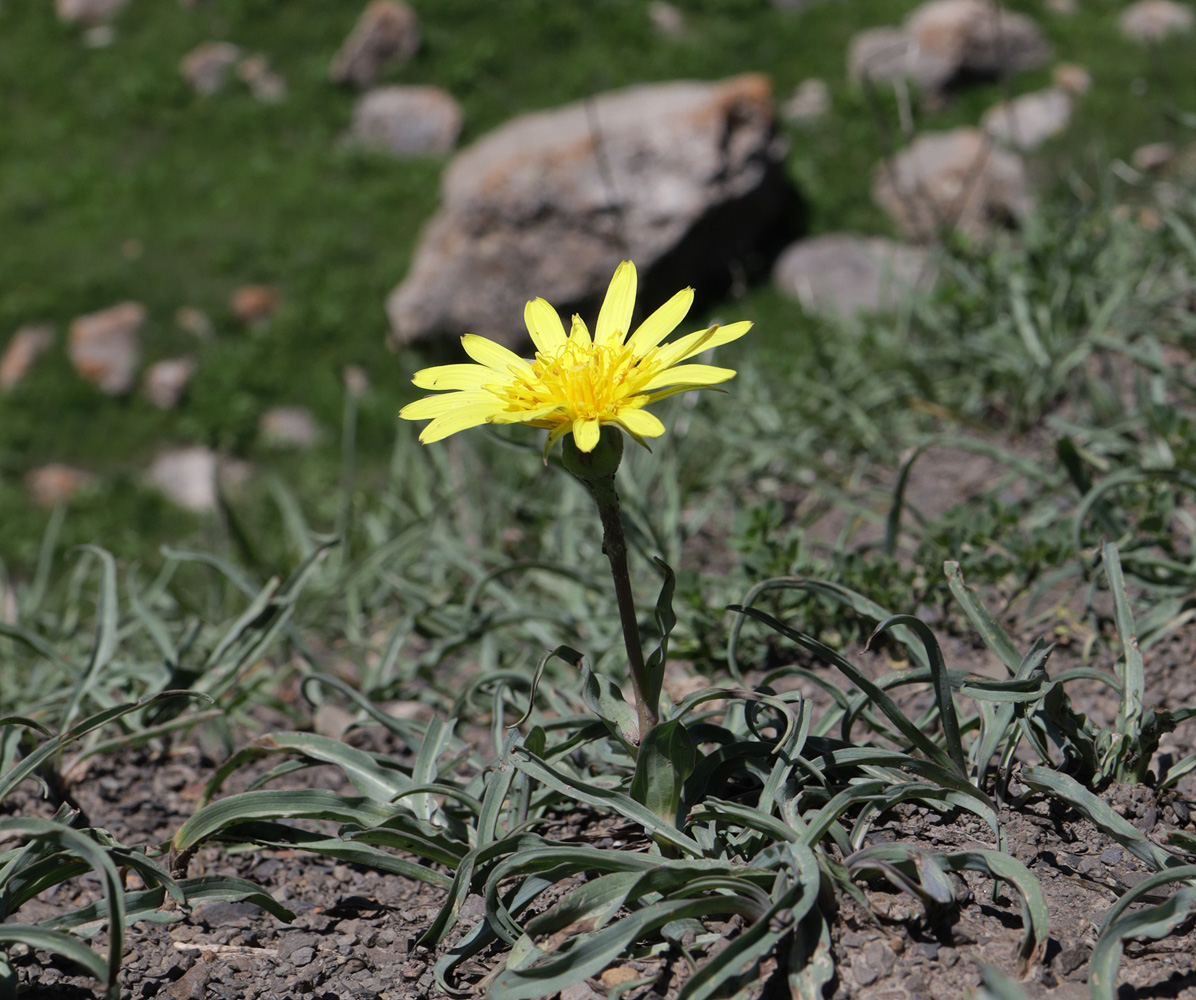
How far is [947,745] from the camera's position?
144 cm

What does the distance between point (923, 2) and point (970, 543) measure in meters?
6.42

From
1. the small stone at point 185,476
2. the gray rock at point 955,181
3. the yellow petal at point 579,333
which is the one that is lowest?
the small stone at point 185,476

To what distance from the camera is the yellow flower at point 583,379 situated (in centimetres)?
118

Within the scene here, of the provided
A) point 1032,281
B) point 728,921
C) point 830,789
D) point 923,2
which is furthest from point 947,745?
point 923,2

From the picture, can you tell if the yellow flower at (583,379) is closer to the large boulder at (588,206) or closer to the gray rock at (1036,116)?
the large boulder at (588,206)

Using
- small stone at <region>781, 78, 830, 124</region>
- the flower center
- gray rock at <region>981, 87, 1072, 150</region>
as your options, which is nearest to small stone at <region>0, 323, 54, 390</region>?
small stone at <region>781, 78, 830, 124</region>

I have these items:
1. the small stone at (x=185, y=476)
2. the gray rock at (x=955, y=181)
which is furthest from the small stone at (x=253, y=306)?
the gray rock at (x=955, y=181)

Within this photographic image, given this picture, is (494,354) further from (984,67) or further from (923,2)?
(923,2)

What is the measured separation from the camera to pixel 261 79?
7867 millimetres

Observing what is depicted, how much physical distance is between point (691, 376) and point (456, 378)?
0.34m

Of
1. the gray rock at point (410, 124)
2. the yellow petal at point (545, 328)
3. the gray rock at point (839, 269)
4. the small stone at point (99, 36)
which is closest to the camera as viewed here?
the yellow petal at point (545, 328)

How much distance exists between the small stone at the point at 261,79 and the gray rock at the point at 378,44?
16.7 inches

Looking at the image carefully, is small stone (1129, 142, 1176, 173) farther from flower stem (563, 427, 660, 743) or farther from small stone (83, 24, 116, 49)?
small stone (83, 24, 116, 49)

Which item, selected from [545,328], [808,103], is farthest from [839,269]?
[545,328]
